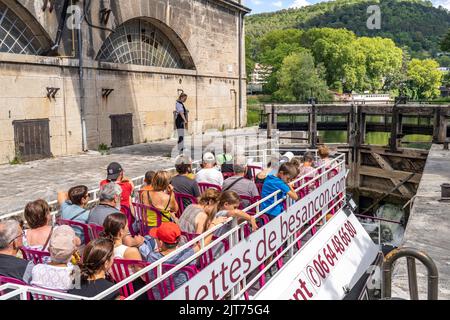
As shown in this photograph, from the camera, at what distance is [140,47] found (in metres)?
17.3

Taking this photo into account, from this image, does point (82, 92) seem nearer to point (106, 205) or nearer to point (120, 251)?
point (106, 205)

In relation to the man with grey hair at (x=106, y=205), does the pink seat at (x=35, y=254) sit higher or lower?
lower

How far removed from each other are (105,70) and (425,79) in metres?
98.4

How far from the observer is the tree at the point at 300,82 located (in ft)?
177

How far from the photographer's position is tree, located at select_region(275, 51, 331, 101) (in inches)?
2121

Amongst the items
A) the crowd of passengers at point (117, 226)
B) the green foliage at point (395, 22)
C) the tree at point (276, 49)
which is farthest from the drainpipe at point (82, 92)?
the green foliage at point (395, 22)

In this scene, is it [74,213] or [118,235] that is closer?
[118,235]

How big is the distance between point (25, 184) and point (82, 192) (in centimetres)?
512

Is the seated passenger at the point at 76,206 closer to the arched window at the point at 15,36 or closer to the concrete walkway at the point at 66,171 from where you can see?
the concrete walkway at the point at 66,171

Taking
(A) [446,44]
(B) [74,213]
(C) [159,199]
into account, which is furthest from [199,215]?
(A) [446,44]

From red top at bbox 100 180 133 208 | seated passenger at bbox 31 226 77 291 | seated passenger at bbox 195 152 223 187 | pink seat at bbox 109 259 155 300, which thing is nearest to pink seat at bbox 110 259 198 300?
pink seat at bbox 109 259 155 300

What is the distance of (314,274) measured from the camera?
225 inches

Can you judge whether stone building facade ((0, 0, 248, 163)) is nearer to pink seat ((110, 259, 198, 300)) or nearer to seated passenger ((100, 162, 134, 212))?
seated passenger ((100, 162, 134, 212))

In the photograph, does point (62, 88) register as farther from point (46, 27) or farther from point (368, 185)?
point (368, 185)
